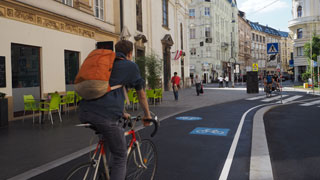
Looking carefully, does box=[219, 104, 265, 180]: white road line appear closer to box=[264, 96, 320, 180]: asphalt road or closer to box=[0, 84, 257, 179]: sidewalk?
box=[264, 96, 320, 180]: asphalt road

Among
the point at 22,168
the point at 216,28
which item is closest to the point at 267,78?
the point at 22,168

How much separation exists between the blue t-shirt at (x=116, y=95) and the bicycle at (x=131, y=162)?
184 mm

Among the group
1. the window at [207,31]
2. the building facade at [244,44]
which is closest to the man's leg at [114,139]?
the window at [207,31]

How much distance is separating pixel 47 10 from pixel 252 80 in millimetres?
17577

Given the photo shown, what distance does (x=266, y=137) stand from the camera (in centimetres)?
670

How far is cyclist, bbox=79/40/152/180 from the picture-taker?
257cm

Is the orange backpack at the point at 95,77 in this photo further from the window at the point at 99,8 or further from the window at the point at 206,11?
the window at the point at 206,11

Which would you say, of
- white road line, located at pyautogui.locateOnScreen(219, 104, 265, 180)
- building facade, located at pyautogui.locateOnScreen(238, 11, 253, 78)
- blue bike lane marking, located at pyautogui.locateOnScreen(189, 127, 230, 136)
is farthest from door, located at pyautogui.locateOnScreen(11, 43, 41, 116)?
building facade, located at pyautogui.locateOnScreen(238, 11, 253, 78)

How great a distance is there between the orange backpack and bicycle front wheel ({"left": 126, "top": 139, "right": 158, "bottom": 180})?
3.16ft

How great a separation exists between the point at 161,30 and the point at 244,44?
5837 centimetres

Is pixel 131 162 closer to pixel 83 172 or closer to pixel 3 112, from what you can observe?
pixel 83 172

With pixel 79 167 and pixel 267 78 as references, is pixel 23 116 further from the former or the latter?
pixel 267 78

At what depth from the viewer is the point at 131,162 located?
3152 mm

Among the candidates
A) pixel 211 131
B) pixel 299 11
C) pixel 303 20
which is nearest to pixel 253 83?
pixel 211 131
